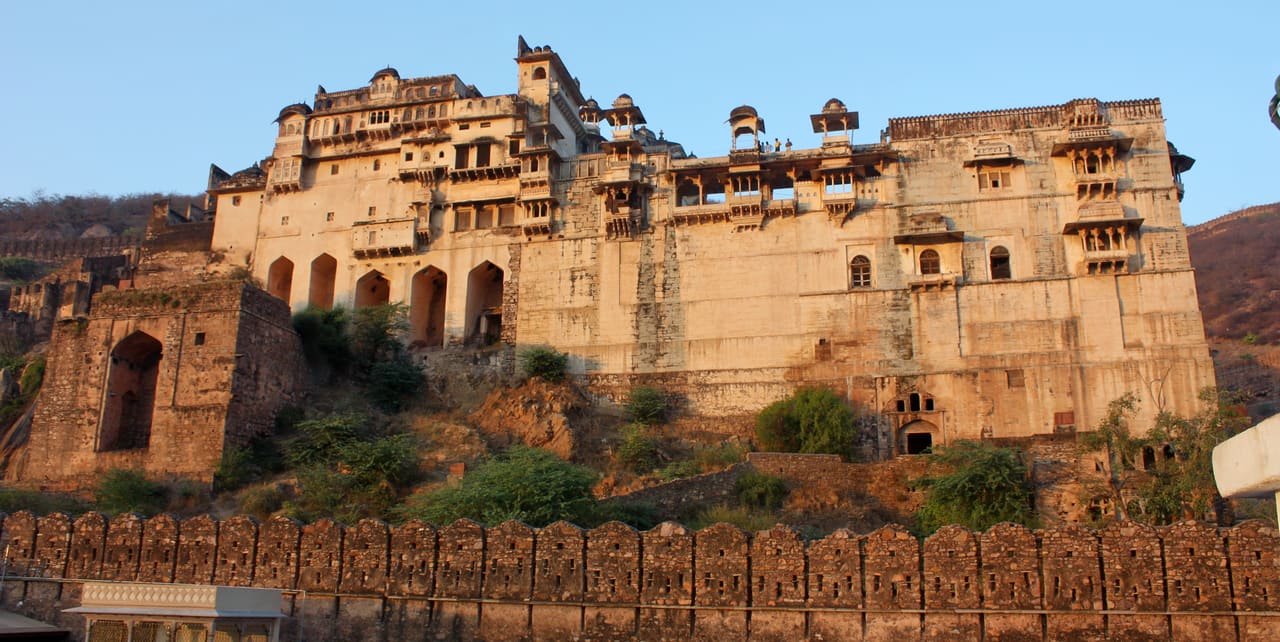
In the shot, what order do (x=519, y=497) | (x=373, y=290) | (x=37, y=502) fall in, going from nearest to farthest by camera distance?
(x=519, y=497)
(x=37, y=502)
(x=373, y=290)

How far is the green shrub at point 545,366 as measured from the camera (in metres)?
35.4

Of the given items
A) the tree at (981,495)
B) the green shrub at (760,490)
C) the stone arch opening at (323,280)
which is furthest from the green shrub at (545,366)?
the tree at (981,495)

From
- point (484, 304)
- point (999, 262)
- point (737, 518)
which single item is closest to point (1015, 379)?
point (999, 262)

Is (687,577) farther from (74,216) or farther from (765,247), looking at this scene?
(74,216)

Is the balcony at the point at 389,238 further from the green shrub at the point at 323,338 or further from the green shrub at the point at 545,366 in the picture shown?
the green shrub at the point at 545,366

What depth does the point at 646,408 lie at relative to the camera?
34.3 m

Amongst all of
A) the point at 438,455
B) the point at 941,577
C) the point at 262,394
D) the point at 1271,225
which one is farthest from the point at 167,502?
the point at 1271,225

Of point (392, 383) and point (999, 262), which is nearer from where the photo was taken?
point (999, 262)

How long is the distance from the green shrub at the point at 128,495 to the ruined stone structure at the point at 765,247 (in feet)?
41.7

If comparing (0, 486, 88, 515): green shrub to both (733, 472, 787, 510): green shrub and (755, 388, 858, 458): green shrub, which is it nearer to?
(733, 472, 787, 510): green shrub

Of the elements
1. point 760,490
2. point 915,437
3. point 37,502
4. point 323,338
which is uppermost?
point 323,338

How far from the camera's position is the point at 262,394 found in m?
30.6

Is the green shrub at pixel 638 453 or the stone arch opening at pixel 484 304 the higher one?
the stone arch opening at pixel 484 304

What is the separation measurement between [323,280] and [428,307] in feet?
13.1
